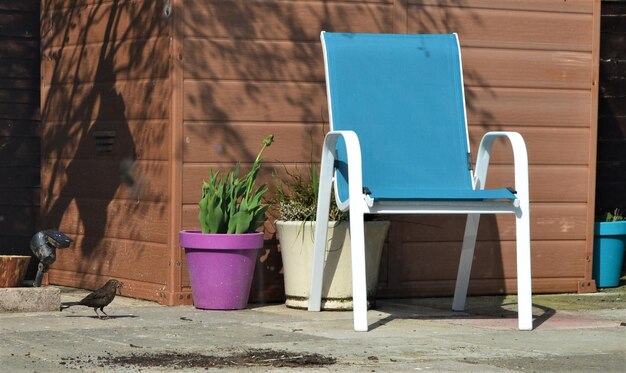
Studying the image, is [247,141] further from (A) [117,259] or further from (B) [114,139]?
(A) [117,259]

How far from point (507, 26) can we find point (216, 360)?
3.25 metres

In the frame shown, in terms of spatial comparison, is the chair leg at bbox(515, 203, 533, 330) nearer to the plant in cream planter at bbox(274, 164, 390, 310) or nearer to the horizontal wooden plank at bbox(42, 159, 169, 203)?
the plant in cream planter at bbox(274, 164, 390, 310)

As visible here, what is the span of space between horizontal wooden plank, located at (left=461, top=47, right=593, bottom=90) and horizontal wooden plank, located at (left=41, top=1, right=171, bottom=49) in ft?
5.65

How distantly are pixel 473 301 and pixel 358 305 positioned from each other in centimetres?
159

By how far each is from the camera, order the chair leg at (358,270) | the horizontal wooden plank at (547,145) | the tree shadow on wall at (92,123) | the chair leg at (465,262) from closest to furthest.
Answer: the chair leg at (358,270) < the chair leg at (465,262) < the tree shadow on wall at (92,123) < the horizontal wooden plank at (547,145)

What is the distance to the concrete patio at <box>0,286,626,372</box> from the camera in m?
4.39

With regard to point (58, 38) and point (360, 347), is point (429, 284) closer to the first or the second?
point (360, 347)

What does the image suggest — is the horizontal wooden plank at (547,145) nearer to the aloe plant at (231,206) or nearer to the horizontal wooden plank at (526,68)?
the horizontal wooden plank at (526,68)

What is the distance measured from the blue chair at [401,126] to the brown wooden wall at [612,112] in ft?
5.54

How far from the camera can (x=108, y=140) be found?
6.84 m

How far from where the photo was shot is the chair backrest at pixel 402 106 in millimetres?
5918

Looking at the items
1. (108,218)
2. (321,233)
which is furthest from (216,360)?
(108,218)

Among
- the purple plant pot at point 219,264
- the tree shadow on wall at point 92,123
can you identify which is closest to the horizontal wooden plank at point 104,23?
the tree shadow on wall at point 92,123

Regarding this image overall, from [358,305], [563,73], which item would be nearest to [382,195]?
[358,305]
